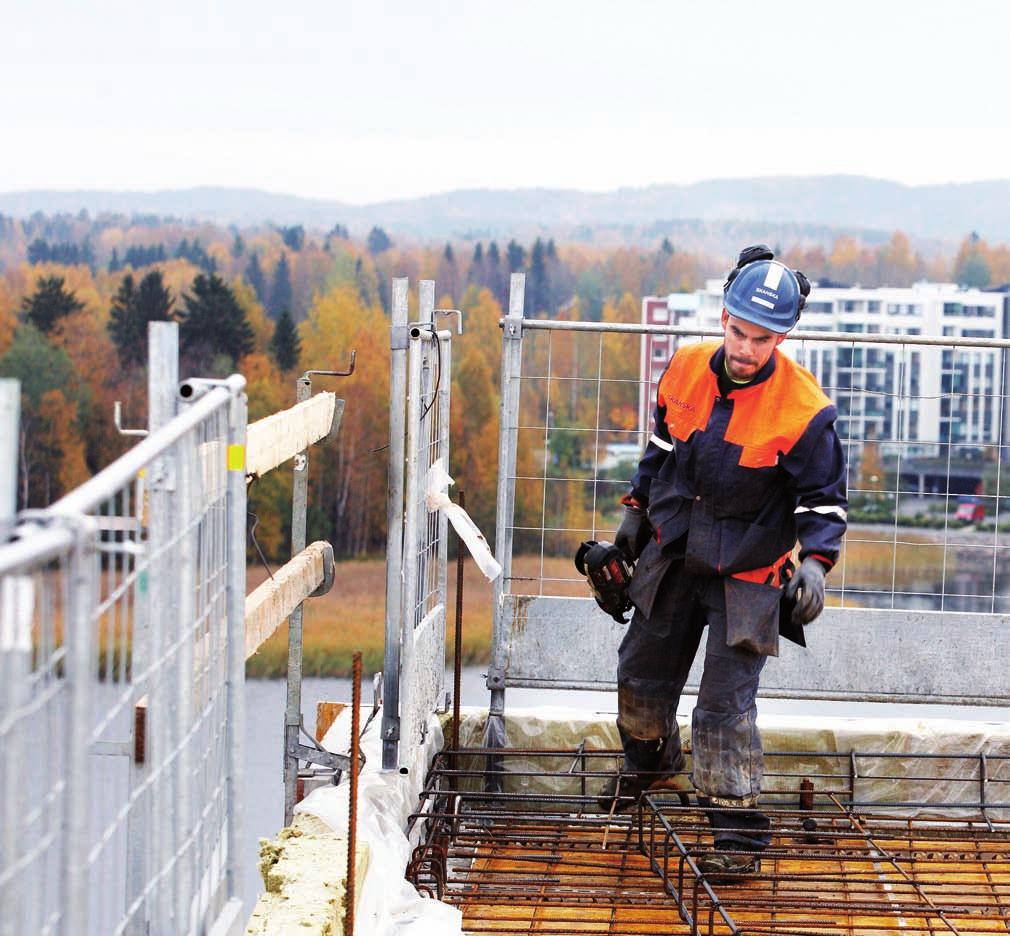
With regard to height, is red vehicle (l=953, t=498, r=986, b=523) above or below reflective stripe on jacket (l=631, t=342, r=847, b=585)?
below

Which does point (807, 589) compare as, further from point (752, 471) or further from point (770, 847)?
point (770, 847)

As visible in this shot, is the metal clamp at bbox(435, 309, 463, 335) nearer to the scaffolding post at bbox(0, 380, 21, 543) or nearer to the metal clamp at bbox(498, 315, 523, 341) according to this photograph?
the metal clamp at bbox(498, 315, 523, 341)

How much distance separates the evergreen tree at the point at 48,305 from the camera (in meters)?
52.4

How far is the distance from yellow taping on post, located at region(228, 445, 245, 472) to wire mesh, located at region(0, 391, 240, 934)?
0.02 meters

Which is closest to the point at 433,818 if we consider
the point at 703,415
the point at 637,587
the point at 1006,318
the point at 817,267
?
the point at 637,587

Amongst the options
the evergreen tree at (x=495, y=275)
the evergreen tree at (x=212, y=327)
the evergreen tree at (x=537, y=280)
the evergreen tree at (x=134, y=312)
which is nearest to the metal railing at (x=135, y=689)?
the evergreen tree at (x=537, y=280)

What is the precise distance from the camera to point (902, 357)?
19.7ft

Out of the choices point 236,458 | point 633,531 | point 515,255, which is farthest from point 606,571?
point 515,255

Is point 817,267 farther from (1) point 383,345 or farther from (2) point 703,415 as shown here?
(2) point 703,415

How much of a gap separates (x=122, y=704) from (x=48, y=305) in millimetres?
53241

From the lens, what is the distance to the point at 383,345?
48.8m

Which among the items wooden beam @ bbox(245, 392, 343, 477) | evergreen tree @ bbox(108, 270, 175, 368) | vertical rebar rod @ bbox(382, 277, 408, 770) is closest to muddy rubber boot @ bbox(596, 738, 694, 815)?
vertical rebar rod @ bbox(382, 277, 408, 770)

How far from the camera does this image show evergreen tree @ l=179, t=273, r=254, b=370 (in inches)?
2034

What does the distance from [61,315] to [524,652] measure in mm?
→ 49938
